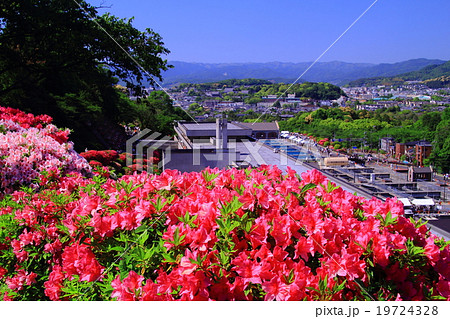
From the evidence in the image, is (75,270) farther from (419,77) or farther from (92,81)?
(419,77)

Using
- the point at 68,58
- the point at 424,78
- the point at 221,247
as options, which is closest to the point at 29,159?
the point at 221,247

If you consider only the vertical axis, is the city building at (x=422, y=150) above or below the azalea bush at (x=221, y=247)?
below

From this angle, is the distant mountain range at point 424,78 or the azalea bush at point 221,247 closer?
the azalea bush at point 221,247

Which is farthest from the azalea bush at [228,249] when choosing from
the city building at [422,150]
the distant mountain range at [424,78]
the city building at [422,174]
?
the distant mountain range at [424,78]

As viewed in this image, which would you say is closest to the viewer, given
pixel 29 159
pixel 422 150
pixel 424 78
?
pixel 29 159

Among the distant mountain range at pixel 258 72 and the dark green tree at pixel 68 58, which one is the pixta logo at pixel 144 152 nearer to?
the dark green tree at pixel 68 58

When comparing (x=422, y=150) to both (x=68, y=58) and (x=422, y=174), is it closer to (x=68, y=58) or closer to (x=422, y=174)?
(x=422, y=174)

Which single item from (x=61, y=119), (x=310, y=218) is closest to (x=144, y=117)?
(x=61, y=119)
